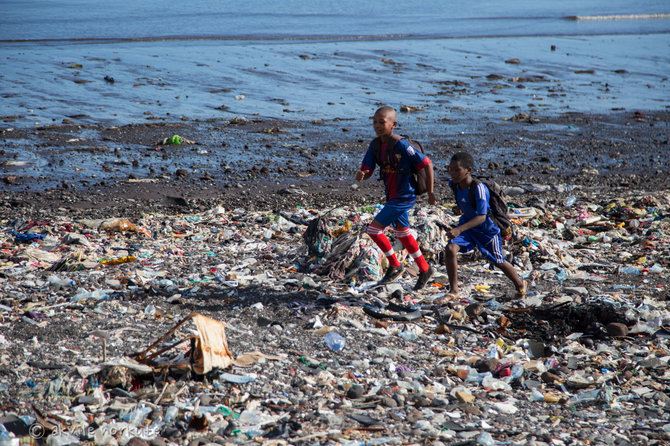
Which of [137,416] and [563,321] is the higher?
[137,416]

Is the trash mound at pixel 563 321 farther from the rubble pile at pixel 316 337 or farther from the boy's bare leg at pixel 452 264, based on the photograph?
the boy's bare leg at pixel 452 264

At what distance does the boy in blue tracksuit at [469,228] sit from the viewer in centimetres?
546

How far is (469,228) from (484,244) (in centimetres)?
32

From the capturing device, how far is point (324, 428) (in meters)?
3.64

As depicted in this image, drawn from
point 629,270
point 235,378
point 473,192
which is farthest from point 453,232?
point 629,270

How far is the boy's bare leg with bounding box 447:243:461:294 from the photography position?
18.6 feet

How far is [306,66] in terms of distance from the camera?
64.4 ft

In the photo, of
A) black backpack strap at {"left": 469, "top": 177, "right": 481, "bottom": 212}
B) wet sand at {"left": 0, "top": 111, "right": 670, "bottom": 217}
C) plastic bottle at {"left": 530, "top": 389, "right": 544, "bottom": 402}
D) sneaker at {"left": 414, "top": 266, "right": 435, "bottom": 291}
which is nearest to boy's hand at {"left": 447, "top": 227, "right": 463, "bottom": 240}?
black backpack strap at {"left": 469, "top": 177, "right": 481, "bottom": 212}

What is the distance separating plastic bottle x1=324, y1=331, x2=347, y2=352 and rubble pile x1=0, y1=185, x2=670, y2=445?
17 millimetres

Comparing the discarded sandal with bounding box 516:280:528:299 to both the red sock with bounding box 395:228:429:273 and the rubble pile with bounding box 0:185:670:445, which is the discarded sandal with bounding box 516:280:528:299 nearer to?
the rubble pile with bounding box 0:185:670:445

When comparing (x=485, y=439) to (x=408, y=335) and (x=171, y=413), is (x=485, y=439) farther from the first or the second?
(x=171, y=413)

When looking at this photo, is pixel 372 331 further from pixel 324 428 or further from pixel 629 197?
pixel 629 197

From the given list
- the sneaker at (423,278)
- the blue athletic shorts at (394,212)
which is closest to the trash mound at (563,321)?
the sneaker at (423,278)

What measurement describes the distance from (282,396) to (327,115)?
35.5 ft
